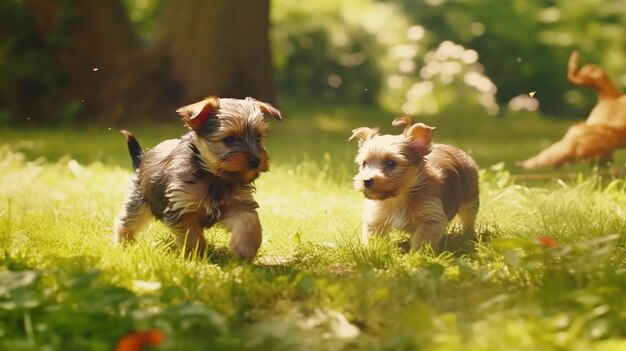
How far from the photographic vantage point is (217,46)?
1321 cm

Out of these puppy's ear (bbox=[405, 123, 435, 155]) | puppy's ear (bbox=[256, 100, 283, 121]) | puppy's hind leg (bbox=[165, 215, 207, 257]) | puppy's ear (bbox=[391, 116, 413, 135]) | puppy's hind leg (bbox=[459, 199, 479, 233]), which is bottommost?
puppy's hind leg (bbox=[459, 199, 479, 233])

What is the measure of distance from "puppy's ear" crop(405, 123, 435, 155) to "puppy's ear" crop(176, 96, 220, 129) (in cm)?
133

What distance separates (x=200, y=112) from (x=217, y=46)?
26.9ft

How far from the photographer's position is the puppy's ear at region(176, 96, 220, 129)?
17.1 feet

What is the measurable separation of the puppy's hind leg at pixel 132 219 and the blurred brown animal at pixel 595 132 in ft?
15.4

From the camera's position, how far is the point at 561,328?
3975 millimetres

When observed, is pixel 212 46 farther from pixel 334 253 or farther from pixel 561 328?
pixel 561 328

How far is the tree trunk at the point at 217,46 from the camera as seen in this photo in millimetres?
13156

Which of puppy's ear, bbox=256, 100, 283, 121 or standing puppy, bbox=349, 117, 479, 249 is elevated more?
puppy's ear, bbox=256, 100, 283, 121

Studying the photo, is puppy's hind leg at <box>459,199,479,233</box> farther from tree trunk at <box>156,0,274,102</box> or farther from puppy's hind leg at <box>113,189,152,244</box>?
tree trunk at <box>156,0,274,102</box>

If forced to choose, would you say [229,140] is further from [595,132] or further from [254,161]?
[595,132]

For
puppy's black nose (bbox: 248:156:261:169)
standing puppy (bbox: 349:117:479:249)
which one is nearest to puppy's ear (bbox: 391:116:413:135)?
standing puppy (bbox: 349:117:479:249)

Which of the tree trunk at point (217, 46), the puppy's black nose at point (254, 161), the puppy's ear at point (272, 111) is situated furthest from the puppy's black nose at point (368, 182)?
the tree trunk at point (217, 46)

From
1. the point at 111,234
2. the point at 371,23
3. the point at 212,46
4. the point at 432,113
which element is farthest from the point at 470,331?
the point at 371,23
